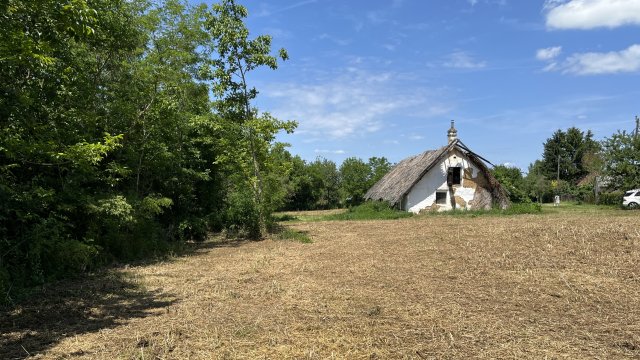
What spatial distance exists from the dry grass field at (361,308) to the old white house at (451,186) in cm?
1864

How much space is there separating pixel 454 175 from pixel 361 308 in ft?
89.7

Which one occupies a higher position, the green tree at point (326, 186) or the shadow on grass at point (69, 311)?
the green tree at point (326, 186)

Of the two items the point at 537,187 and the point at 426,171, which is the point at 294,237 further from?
the point at 537,187

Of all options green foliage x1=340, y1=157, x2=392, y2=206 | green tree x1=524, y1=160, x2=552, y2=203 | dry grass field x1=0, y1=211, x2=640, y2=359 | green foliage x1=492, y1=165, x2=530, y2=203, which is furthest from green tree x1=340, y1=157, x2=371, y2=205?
dry grass field x1=0, y1=211, x2=640, y2=359

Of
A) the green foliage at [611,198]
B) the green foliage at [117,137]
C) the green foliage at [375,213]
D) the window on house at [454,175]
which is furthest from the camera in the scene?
the green foliage at [611,198]

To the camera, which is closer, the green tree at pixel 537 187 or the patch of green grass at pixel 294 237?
the patch of green grass at pixel 294 237

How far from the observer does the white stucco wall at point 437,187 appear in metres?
31.4

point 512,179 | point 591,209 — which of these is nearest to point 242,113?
point 591,209

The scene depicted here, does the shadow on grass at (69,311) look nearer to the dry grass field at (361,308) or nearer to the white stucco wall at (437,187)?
the dry grass field at (361,308)

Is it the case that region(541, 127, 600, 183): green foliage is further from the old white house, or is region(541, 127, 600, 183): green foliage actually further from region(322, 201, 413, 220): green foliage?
region(322, 201, 413, 220): green foliage

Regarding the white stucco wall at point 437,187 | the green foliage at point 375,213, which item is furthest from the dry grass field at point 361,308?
the white stucco wall at point 437,187

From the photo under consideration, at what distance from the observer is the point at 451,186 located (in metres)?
32.0

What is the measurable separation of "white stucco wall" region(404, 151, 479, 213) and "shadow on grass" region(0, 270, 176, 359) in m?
24.1

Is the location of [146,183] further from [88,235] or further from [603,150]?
[603,150]
